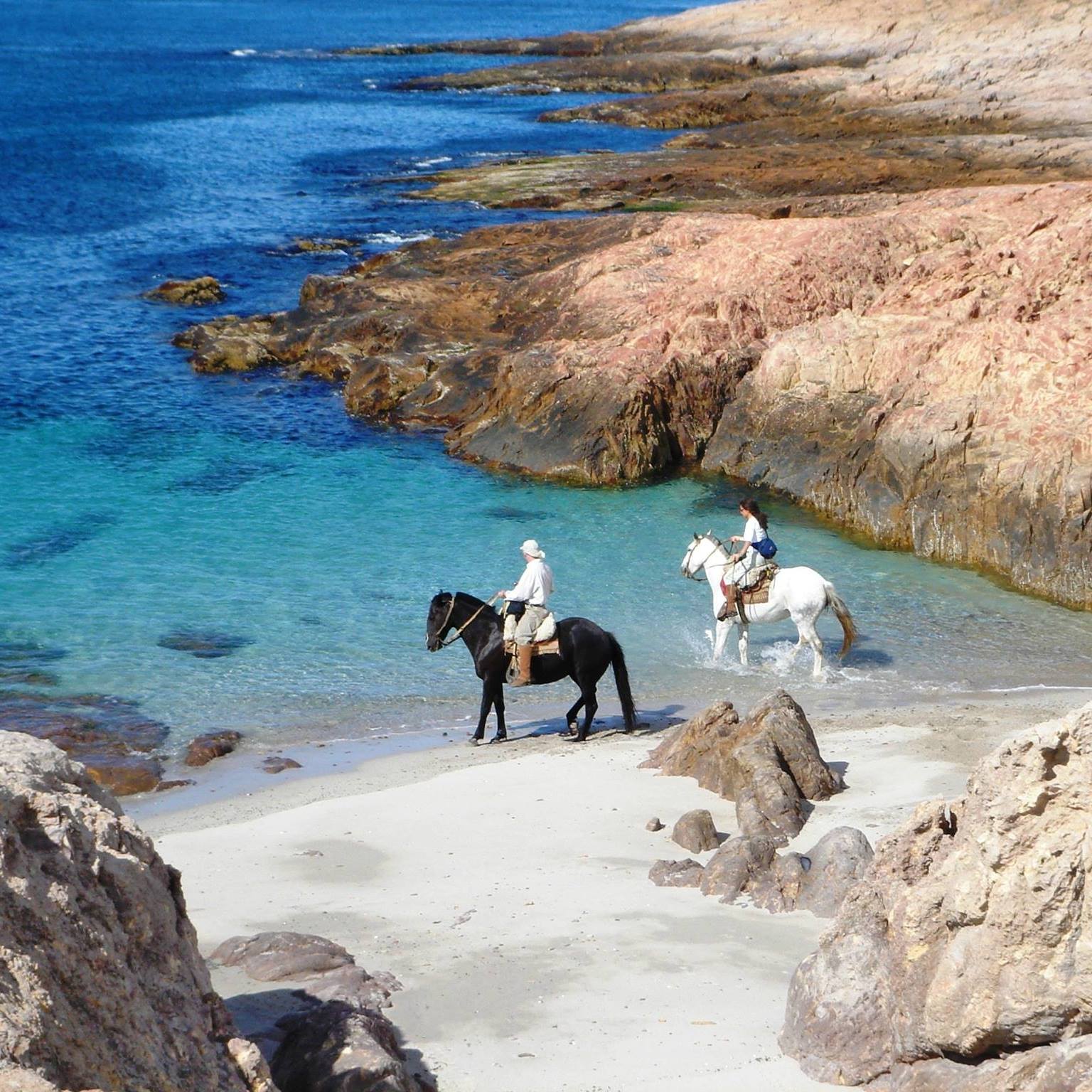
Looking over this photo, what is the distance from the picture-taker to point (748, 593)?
1839 cm

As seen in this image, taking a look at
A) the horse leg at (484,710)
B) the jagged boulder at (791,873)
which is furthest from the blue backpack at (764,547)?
the jagged boulder at (791,873)

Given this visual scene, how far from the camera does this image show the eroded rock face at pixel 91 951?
6.12 meters

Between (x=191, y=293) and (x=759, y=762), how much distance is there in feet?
103

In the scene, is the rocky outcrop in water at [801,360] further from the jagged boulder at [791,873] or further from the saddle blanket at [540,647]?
the jagged boulder at [791,873]

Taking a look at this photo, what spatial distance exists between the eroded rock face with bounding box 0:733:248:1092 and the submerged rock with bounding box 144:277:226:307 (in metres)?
34.5

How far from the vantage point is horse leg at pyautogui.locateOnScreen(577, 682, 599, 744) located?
52.6 ft

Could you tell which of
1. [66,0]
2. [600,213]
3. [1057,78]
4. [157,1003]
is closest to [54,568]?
[157,1003]

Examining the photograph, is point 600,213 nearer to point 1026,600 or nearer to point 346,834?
point 1026,600

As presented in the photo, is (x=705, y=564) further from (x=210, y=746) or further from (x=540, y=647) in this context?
(x=210, y=746)

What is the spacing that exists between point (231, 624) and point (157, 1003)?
13.5 meters

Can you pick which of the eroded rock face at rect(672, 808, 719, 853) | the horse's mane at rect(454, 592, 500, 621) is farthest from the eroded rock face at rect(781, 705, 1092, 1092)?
the horse's mane at rect(454, 592, 500, 621)

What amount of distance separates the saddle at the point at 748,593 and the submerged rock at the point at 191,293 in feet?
84.8

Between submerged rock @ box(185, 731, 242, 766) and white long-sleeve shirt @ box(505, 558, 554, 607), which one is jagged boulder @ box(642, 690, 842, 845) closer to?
white long-sleeve shirt @ box(505, 558, 554, 607)

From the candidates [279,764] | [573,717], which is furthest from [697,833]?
[279,764]
